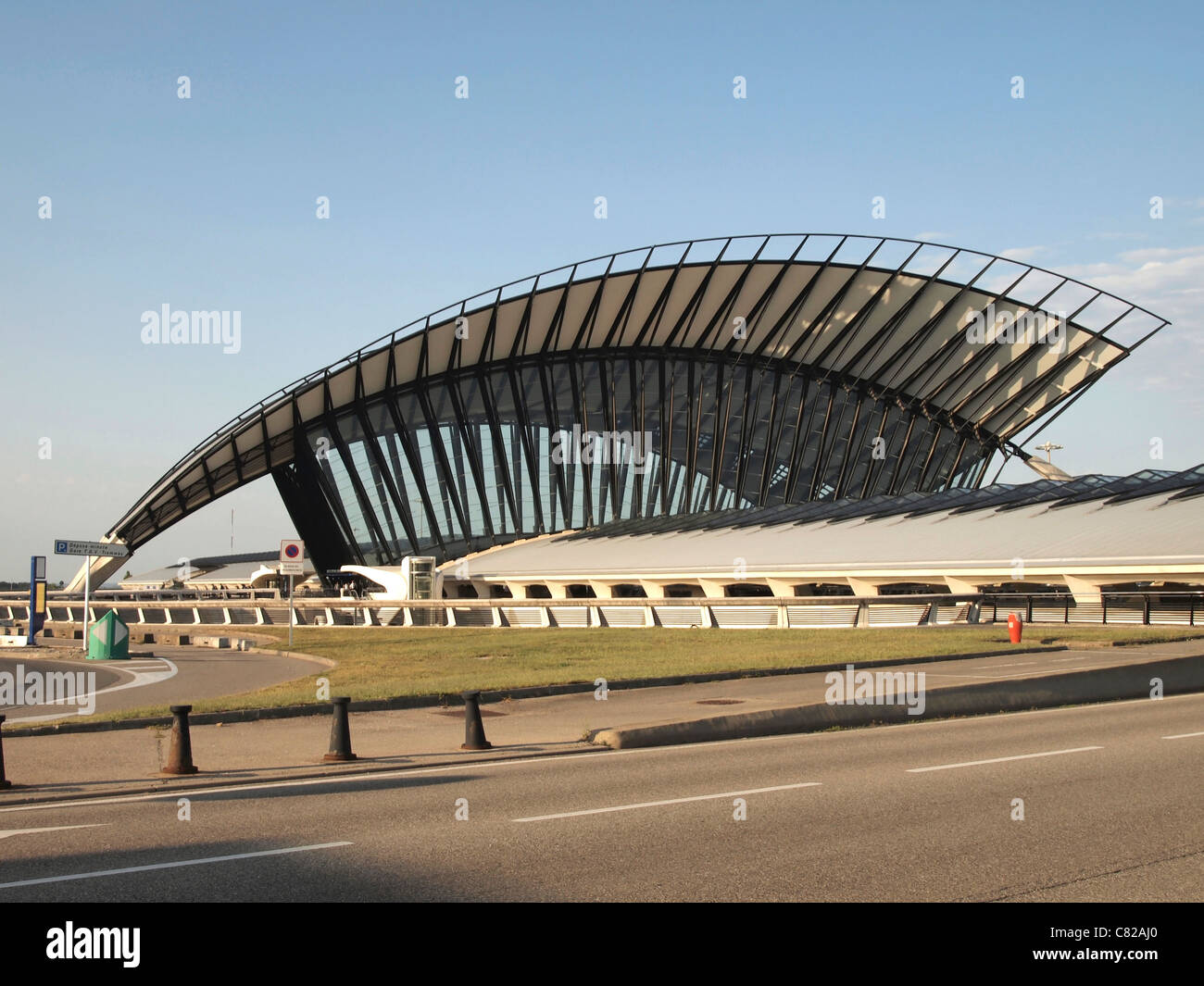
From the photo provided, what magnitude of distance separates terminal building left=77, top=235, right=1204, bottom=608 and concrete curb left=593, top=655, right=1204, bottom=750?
128 ft

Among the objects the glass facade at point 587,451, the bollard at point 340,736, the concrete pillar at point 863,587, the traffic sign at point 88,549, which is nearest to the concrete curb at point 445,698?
the bollard at point 340,736

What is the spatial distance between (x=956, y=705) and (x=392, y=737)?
8.35 m

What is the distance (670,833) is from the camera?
875cm

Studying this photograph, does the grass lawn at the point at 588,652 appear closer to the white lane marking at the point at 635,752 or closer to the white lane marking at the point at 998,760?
the white lane marking at the point at 635,752

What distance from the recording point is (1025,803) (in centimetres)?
969

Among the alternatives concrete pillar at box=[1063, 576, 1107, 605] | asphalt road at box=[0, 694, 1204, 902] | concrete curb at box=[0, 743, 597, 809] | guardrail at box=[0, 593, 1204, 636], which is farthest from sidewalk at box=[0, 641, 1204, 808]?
concrete pillar at box=[1063, 576, 1107, 605]

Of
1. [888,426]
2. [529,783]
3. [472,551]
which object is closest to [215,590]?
[472,551]

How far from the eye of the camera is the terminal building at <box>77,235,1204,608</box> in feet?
214

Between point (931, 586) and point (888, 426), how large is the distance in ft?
103

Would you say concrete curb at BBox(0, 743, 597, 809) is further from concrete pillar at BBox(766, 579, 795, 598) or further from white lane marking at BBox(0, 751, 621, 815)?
concrete pillar at BBox(766, 579, 795, 598)

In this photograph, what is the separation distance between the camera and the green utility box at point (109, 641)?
34844 mm

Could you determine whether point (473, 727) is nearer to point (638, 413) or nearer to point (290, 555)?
point (290, 555)
